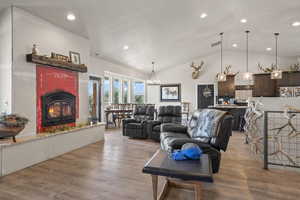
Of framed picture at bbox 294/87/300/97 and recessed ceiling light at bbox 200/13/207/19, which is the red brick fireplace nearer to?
recessed ceiling light at bbox 200/13/207/19

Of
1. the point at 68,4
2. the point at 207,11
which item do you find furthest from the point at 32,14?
the point at 207,11

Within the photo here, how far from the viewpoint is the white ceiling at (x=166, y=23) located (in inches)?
154

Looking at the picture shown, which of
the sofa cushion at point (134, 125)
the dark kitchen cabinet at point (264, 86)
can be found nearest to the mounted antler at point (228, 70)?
the dark kitchen cabinet at point (264, 86)

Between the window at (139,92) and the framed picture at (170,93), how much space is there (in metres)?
1.14

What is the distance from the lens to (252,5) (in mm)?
4703

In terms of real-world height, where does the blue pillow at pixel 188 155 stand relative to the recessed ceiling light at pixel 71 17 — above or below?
below

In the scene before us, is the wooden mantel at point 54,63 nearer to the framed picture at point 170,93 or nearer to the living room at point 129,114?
the living room at point 129,114

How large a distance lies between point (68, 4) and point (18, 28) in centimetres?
104

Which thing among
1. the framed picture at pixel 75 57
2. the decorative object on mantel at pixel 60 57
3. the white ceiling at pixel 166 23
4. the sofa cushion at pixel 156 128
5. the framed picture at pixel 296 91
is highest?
the white ceiling at pixel 166 23

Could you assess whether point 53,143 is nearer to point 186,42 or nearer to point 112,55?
point 112,55

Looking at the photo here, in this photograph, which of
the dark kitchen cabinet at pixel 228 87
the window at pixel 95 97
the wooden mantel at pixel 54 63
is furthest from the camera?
the dark kitchen cabinet at pixel 228 87

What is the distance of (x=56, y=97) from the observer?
427 centimetres

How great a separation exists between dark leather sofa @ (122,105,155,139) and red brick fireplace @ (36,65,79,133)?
1489mm

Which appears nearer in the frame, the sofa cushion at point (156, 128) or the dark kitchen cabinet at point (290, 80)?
the sofa cushion at point (156, 128)
